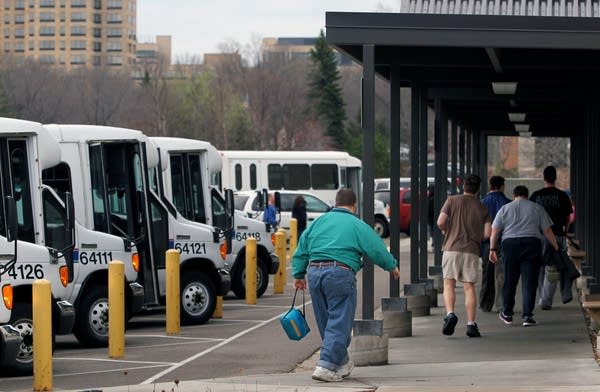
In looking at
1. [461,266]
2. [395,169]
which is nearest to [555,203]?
[395,169]

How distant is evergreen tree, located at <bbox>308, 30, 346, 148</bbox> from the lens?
108 metres

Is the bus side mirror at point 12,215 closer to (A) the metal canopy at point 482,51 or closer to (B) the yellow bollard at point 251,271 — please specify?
(A) the metal canopy at point 482,51

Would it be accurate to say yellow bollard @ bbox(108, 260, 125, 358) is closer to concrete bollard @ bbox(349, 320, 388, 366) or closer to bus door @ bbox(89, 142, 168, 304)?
bus door @ bbox(89, 142, 168, 304)

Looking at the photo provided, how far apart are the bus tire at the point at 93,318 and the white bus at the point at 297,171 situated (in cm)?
3197

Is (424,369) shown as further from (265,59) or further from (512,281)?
(265,59)

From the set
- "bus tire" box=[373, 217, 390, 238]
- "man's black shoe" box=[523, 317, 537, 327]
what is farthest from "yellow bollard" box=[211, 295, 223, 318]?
"bus tire" box=[373, 217, 390, 238]

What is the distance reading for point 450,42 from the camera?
47.4 ft

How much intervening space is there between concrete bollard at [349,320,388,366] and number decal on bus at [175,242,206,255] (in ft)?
20.0

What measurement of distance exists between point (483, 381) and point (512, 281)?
528cm

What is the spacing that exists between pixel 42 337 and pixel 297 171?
37146mm

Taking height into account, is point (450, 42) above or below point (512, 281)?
above

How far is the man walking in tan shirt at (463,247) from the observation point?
16484 mm

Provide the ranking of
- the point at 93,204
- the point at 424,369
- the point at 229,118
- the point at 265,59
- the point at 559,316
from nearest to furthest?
the point at 424,369 < the point at 93,204 < the point at 559,316 < the point at 229,118 < the point at 265,59

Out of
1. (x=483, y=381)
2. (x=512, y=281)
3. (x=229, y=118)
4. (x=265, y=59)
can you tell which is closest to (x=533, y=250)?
(x=512, y=281)
